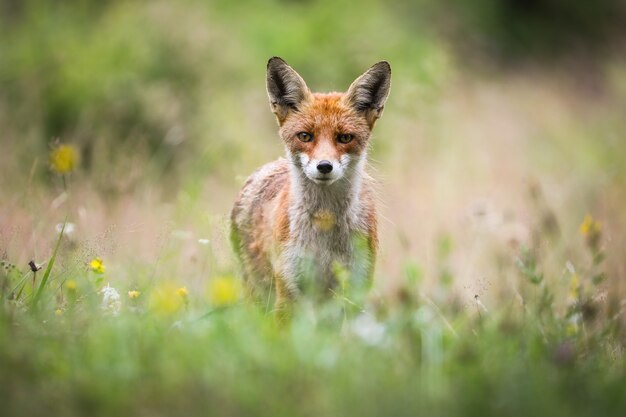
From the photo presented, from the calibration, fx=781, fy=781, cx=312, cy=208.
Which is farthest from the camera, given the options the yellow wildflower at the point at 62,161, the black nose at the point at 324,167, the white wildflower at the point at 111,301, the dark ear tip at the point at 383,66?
the yellow wildflower at the point at 62,161

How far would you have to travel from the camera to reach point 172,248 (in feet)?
21.0

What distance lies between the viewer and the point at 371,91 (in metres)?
6.07

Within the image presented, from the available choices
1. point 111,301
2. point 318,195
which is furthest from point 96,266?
point 318,195

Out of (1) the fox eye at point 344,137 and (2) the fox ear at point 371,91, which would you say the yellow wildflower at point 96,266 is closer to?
(1) the fox eye at point 344,137

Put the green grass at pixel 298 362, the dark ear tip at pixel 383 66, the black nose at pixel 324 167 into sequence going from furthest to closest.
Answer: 1. the dark ear tip at pixel 383 66
2. the black nose at pixel 324 167
3. the green grass at pixel 298 362

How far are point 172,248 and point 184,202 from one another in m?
0.59

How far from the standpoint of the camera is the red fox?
18.2 ft

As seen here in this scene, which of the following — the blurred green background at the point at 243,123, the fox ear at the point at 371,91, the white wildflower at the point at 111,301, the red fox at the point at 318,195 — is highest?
the blurred green background at the point at 243,123

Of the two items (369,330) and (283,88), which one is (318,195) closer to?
(283,88)

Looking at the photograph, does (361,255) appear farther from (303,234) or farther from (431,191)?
(431,191)

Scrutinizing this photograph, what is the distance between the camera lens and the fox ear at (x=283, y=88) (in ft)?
19.7

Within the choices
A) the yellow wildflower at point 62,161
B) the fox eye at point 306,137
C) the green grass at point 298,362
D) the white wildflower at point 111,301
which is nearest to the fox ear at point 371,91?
the fox eye at point 306,137

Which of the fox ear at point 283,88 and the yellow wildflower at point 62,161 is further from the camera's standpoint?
the yellow wildflower at point 62,161

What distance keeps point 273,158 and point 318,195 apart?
6.26 metres
